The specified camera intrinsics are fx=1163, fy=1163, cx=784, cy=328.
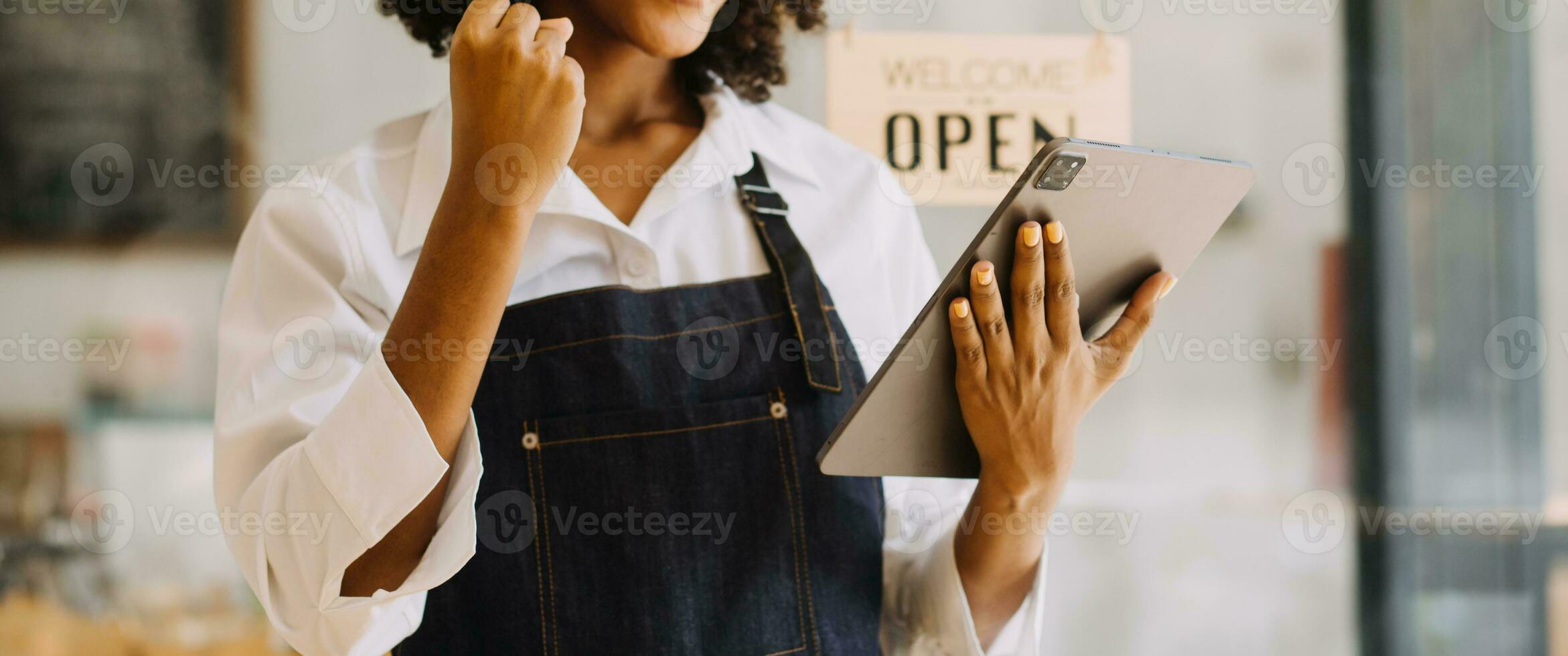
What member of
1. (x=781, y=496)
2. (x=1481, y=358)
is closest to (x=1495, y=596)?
(x=1481, y=358)

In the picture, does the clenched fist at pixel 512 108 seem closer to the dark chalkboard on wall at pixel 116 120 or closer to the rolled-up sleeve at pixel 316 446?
the rolled-up sleeve at pixel 316 446

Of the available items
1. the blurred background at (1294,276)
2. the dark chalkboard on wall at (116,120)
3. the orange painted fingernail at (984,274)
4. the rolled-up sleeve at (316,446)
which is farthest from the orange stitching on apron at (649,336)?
the dark chalkboard on wall at (116,120)

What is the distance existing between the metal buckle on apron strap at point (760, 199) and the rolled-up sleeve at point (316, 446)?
30cm

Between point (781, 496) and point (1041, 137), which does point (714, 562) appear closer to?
point (781, 496)

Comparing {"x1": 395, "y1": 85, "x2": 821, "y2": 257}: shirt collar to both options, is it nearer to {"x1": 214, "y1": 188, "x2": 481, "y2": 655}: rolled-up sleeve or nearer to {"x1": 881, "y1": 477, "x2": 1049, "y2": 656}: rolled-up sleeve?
{"x1": 214, "y1": 188, "x2": 481, "y2": 655}: rolled-up sleeve

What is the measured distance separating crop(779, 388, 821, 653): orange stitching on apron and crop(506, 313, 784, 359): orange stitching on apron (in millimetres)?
82

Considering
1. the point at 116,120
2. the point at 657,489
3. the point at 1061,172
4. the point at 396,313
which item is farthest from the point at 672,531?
the point at 116,120

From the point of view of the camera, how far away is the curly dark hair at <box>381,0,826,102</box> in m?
1.05

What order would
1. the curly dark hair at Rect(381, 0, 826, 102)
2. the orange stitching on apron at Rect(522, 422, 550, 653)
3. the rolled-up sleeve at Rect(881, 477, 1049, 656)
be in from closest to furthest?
the orange stitching on apron at Rect(522, 422, 550, 653)
the rolled-up sleeve at Rect(881, 477, 1049, 656)
the curly dark hair at Rect(381, 0, 826, 102)

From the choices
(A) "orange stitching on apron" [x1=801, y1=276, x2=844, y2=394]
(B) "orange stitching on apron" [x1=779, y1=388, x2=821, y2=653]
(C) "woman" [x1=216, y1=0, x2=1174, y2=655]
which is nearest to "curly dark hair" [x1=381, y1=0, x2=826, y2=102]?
(C) "woman" [x1=216, y1=0, x2=1174, y2=655]

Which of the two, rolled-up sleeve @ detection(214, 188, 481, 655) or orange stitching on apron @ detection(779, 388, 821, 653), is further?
orange stitching on apron @ detection(779, 388, 821, 653)

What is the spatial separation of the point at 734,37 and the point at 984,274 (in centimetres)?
45

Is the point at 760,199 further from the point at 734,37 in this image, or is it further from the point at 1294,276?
the point at 1294,276

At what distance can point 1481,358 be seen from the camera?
141 centimetres
